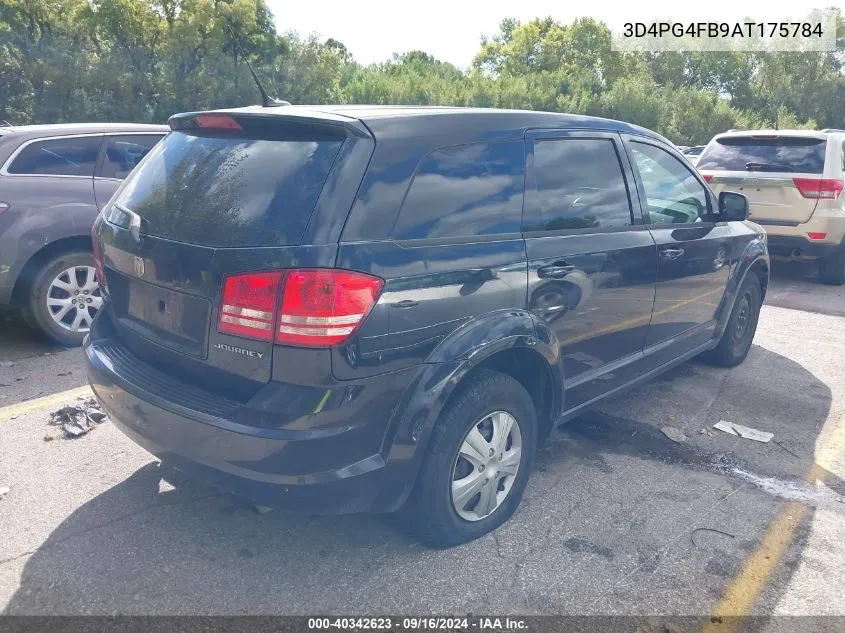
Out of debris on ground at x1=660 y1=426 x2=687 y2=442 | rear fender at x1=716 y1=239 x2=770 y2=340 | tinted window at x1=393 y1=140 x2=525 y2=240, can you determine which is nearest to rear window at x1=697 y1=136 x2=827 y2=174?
rear fender at x1=716 y1=239 x2=770 y2=340

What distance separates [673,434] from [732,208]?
1.62 m

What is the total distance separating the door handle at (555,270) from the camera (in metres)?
3.15

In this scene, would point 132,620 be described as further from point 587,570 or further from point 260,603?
point 587,570

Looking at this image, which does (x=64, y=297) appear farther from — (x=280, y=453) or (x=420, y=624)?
(x=420, y=624)

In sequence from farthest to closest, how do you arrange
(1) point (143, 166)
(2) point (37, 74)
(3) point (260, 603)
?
1. (2) point (37, 74)
2. (1) point (143, 166)
3. (3) point (260, 603)

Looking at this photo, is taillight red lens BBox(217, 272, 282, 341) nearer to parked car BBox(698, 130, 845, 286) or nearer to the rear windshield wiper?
parked car BBox(698, 130, 845, 286)

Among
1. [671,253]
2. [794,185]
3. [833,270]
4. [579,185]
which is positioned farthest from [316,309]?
[833,270]

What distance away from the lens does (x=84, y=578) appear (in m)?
2.75

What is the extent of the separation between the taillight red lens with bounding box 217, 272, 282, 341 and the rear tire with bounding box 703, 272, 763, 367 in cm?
394

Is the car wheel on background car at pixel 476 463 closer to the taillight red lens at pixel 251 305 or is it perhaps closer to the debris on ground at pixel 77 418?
the taillight red lens at pixel 251 305

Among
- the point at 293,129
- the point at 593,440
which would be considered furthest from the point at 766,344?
the point at 293,129

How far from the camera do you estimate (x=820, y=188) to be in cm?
821

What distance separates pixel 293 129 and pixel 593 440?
2.55 meters

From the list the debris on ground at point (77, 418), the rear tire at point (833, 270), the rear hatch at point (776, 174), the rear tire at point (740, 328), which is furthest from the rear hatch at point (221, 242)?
the rear tire at point (833, 270)
